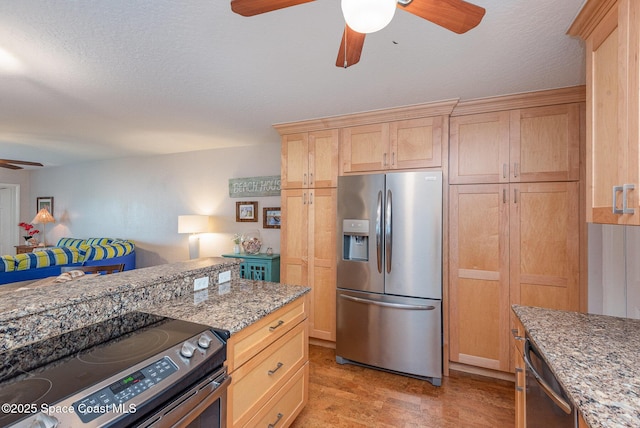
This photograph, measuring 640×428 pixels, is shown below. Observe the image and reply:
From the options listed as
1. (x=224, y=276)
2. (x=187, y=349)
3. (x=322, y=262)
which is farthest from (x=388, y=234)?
(x=187, y=349)

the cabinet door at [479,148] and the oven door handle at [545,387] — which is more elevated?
the cabinet door at [479,148]

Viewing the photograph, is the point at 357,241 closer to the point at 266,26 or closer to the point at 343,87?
the point at 343,87

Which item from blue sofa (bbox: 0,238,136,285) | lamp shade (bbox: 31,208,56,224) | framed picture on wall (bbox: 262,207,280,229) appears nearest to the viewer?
blue sofa (bbox: 0,238,136,285)

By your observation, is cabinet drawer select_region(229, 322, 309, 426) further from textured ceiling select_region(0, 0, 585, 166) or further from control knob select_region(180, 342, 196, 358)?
textured ceiling select_region(0, 0, 585, 166)

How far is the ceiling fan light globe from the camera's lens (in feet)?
2.76

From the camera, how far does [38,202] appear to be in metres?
6.04

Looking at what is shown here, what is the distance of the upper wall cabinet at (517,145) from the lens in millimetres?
2209

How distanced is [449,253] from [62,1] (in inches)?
115

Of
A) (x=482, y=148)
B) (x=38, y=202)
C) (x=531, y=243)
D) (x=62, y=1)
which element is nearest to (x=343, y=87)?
(x=482, y=148)

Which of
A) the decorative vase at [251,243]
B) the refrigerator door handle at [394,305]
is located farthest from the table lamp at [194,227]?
the refrigerator door handle at [394,305]

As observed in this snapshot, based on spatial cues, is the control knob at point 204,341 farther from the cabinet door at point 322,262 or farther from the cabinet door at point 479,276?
the cabinet door at point 479,276

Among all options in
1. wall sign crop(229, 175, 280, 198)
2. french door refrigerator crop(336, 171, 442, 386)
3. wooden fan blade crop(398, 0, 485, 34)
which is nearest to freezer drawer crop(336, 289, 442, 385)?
french door refrigerator crop(336, 171, 442, 386)

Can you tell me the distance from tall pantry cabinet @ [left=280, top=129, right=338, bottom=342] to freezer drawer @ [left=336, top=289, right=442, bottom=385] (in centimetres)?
28

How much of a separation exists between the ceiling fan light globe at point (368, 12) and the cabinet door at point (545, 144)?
2002mm
